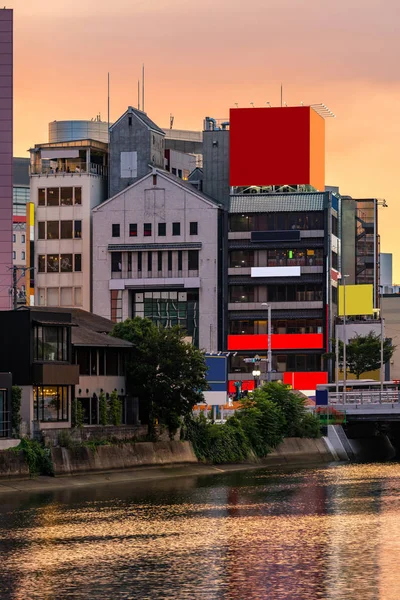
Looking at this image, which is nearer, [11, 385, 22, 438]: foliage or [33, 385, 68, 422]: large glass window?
[11, 385, 22, 438]: foliage

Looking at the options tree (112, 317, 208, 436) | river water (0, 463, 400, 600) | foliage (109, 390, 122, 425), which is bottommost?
river water (0, 463, 400, 600)

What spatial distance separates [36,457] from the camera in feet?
321

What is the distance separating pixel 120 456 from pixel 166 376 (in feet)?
40.1

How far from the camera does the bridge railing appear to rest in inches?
6358

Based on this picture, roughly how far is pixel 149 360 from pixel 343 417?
38.0 meters

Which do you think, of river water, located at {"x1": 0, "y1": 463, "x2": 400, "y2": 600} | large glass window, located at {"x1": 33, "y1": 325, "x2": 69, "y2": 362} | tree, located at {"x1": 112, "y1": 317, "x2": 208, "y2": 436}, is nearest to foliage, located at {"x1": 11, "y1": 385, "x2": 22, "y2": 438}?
large glass window, located at {"x1": 33, "y1": 325, "x2": 69, "y2": 362}

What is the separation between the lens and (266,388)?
14312 cm

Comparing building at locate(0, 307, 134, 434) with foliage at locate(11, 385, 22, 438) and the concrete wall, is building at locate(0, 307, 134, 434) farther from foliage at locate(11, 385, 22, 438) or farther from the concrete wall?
the concrete wall

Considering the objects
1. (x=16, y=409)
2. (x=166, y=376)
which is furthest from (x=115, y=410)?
(x=16, y=409)

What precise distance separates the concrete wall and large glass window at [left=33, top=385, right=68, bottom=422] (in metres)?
4.18

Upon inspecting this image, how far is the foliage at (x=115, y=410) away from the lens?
11625cm

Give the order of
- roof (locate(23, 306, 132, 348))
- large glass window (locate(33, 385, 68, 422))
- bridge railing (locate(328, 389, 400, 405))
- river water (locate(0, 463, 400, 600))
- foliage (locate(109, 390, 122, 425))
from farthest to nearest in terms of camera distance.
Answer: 1. bridge railing (locate(328, 389, 400, 405))
2. foliage (locate(109, 390, 122, 425))
3. roof (locate(23, 306, 132, 348))
4. large glass window (locate(33, 385, 68, 422))
5. river water (locate(0, 463, 400, 600))

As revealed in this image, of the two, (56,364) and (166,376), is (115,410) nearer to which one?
(166,376)

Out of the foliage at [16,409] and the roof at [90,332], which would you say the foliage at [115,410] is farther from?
the foliage at [16,409]
